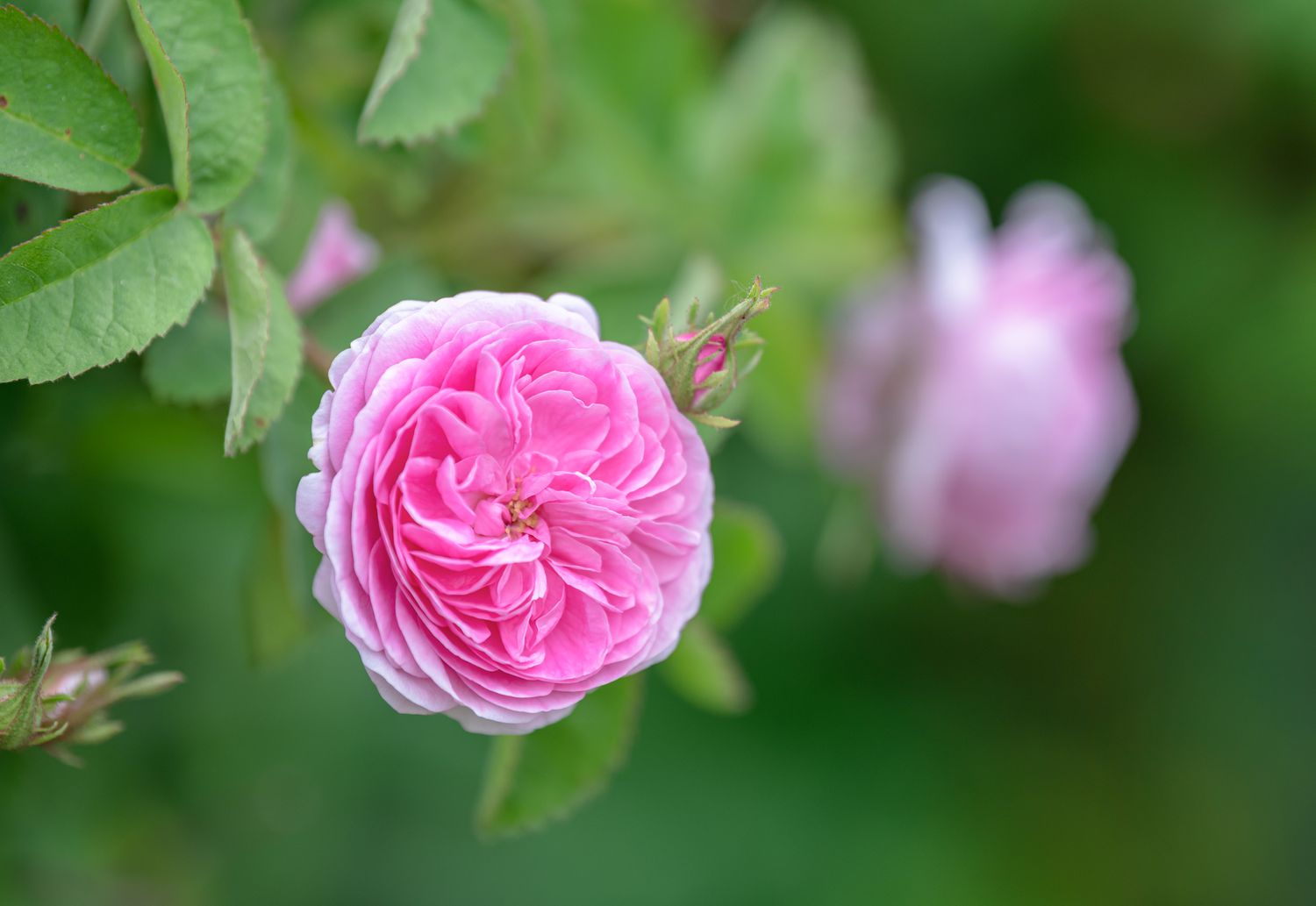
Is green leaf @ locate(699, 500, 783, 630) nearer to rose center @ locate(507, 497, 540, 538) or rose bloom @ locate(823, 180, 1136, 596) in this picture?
rose center @ locate(507, 497, 540, 538)

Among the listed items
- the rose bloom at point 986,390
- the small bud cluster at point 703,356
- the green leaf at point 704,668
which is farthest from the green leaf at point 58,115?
the rose bloom at point 986,390

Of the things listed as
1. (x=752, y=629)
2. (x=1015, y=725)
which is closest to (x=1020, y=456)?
(x=752, y=629)

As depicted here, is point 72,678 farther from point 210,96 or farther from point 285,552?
point 210,96

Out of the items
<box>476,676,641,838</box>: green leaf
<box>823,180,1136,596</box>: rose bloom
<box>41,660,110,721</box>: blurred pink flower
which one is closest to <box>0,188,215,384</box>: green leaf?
<box>41,660,110,721</box>: blurred pink flower

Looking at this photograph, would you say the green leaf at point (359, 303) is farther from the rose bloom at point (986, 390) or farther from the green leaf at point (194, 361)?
the rose bloom at point (986, 390)

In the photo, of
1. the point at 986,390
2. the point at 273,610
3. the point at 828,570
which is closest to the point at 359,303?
the point at 273,610

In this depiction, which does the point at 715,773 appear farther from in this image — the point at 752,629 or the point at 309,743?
the point at 309,743

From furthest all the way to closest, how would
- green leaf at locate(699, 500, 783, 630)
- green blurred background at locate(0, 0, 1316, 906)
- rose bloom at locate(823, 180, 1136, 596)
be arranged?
rose bloom at locate(823, 180, 1136, 596)
green blurred background at locate(0, 0, 1316, 906)
green leaf at locate(699, 500, 783, 630)
